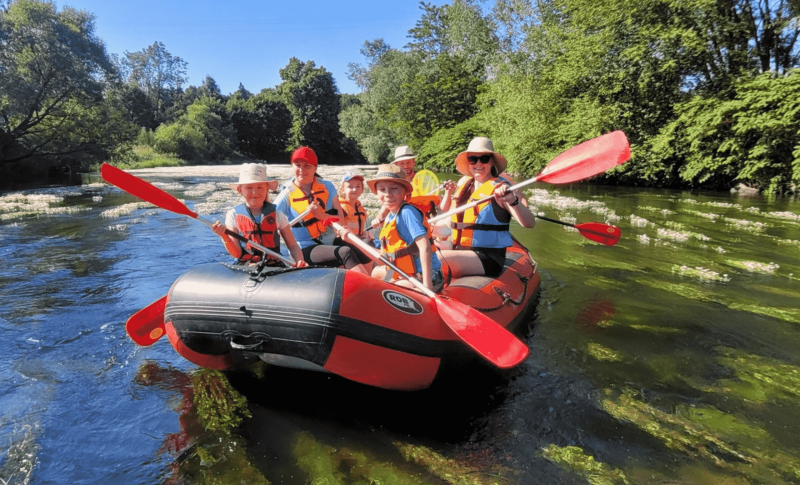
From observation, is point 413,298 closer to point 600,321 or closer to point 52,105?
point 600,321

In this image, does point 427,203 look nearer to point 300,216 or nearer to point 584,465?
point 300,216

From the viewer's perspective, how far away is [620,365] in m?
3.59

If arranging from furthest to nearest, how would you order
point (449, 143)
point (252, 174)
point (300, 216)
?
point (449, 143), point (300, 216), point (252, 174)

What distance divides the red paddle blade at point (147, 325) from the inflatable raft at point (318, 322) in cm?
50

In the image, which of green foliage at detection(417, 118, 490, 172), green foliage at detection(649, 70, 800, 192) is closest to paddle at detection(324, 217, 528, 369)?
green foliage at detection(649, 70, 800, 192)

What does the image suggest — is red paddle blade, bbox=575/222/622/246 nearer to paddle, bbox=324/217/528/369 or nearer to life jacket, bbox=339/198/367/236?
life jacket, bbox=339/198/367/236

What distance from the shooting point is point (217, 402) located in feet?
9.99

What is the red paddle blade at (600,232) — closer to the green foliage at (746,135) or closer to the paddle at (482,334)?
the paddle at (482,334)

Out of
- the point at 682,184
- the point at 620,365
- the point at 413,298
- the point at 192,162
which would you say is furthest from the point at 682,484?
the point at 192,162

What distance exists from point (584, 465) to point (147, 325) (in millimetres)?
2859

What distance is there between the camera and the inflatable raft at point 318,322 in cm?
254

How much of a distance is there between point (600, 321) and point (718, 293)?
1.65 meters

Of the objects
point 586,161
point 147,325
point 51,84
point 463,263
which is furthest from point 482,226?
point 51,84

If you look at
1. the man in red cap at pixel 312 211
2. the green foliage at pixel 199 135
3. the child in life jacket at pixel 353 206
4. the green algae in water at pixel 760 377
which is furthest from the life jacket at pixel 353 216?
the green foliage at pixel 199 135
